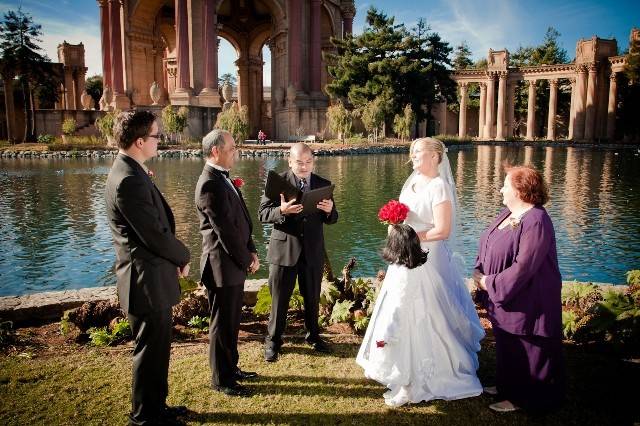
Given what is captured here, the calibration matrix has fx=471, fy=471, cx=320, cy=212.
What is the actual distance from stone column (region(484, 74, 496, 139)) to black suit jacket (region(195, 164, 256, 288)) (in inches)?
2397

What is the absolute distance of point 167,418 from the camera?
3.60 metres

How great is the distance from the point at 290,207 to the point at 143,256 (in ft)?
5.13

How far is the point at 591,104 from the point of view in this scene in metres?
54.9

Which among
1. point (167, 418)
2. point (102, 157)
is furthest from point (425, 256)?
point (102, 157)

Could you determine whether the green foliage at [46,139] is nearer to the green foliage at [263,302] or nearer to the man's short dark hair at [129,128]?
the green foliage at [263,302]

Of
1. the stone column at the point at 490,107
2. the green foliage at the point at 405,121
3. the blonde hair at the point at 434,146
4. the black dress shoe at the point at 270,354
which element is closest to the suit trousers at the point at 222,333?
the black dress shoe at the point at 270,354

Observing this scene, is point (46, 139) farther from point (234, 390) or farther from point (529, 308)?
point (529, 308)

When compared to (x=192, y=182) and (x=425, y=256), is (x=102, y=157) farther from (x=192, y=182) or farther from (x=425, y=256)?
(x=425, y=256)

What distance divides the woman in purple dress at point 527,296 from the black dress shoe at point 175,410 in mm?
2509

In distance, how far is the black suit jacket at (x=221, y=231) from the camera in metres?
4.00

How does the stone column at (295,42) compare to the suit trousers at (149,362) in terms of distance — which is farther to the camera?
the stone column at (295,42)

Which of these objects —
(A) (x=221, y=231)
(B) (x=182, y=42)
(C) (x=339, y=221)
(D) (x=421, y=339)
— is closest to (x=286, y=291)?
(A) (x=221, y=231)

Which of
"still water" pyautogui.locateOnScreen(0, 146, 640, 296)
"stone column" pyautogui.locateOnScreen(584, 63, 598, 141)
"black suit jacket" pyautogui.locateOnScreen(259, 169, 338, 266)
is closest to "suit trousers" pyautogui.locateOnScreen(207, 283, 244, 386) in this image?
"black suit jacket" pyautogui.locateOnScreen(259, 169, 338, 266)

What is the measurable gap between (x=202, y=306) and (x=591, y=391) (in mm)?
4179
